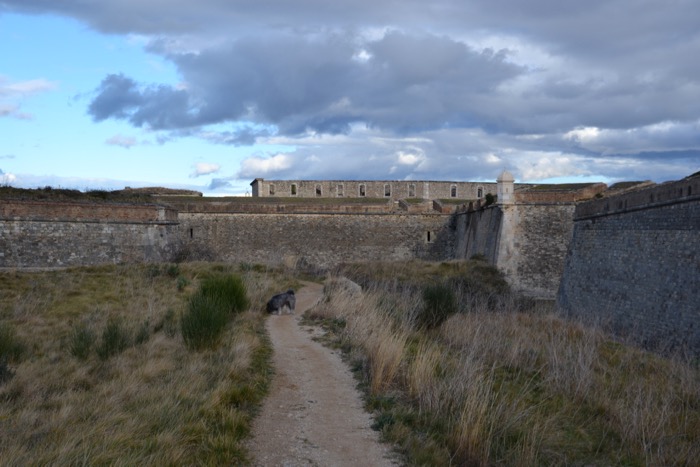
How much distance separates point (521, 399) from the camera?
6836 millimetres

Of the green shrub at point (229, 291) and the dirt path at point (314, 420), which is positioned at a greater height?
the green shrub at point (229, 291)

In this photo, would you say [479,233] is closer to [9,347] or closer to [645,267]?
[645,267]

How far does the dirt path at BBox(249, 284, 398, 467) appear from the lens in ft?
17.1

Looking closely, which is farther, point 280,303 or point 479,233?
point 479,233

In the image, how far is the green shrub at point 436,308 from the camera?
11852mm

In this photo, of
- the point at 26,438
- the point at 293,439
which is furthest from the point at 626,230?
the point at 26,438

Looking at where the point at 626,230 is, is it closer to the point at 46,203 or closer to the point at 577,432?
the point at 577,432

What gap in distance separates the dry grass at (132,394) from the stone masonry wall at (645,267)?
874cm

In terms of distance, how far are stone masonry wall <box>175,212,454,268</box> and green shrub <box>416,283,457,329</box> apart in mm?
A: 19418

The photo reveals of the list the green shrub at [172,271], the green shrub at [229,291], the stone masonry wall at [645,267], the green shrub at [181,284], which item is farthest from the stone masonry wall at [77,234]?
the stone masonry wall at [645,267]

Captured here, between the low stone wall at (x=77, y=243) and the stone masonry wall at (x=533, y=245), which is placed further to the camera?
the stone masonry wall at (x=533, y=245)

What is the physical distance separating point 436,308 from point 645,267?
596 centimetres

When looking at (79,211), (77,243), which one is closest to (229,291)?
(77,243)

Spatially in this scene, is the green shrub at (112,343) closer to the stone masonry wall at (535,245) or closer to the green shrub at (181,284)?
the green shrub at (181,284)
